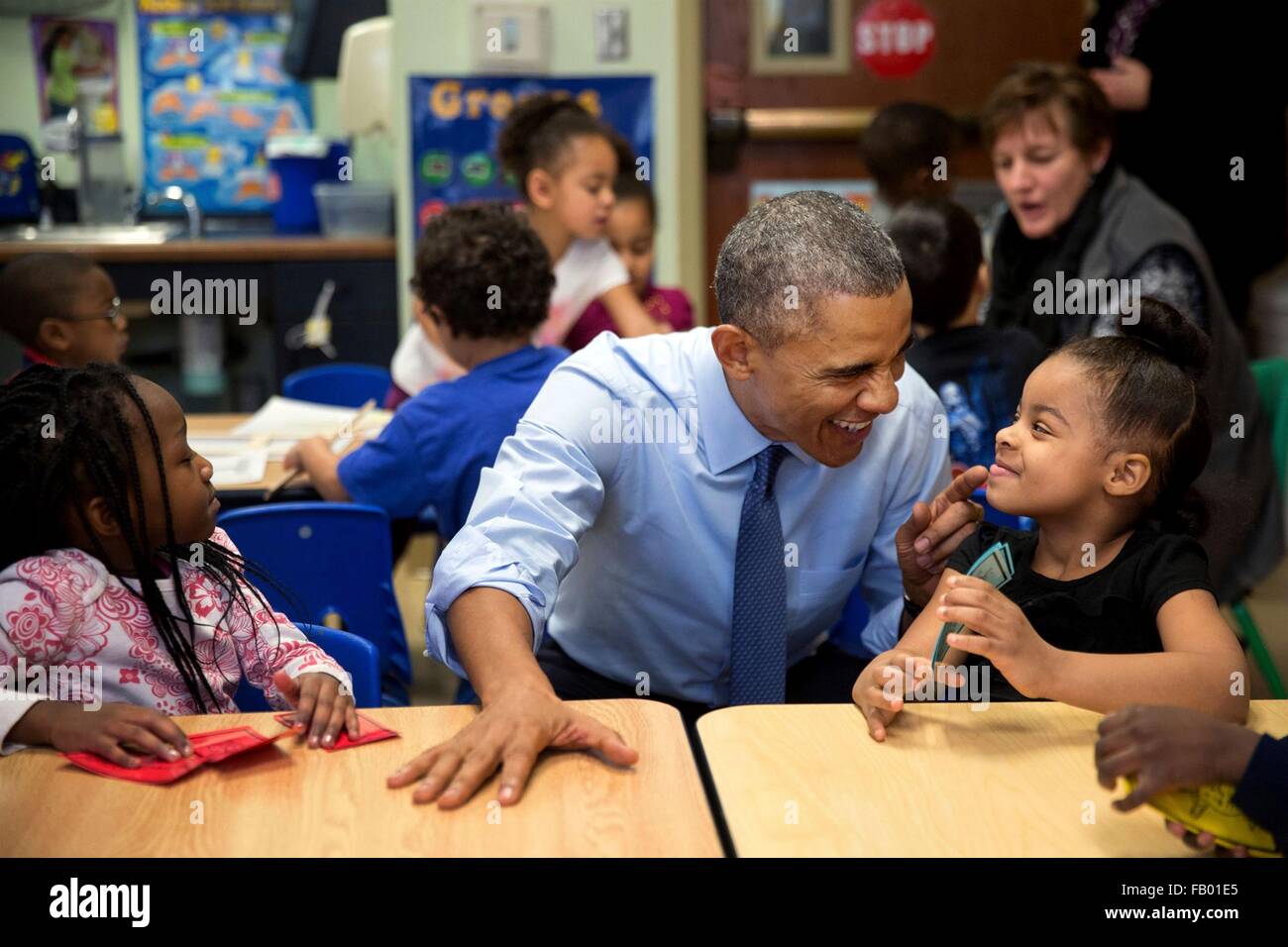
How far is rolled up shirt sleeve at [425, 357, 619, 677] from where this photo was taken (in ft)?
4.94

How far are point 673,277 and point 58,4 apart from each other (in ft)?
8.39

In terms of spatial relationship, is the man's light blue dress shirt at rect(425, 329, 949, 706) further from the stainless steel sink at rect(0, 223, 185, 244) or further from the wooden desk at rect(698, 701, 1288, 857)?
the stainless steel sink at rect(0, 223, 185, 244)

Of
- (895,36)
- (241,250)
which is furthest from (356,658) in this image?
(895,36)

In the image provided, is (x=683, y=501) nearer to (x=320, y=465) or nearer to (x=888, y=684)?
(x=888, y=684)

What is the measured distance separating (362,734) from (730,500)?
2.15 feet

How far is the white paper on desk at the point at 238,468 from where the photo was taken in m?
2.73

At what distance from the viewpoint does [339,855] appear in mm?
1097

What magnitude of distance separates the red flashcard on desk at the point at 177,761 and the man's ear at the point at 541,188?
2332 mm

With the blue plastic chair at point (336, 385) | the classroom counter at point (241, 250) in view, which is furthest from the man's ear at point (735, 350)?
the classroom counter at point (241, 250)

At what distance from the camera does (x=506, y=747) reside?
124cm

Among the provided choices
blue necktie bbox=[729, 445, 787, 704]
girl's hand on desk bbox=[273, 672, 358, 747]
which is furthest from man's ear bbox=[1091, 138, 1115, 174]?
girl's hand on desk bbox=[273, 672, 358, 747]

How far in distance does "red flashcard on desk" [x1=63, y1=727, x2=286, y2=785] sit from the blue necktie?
0.68 metres
